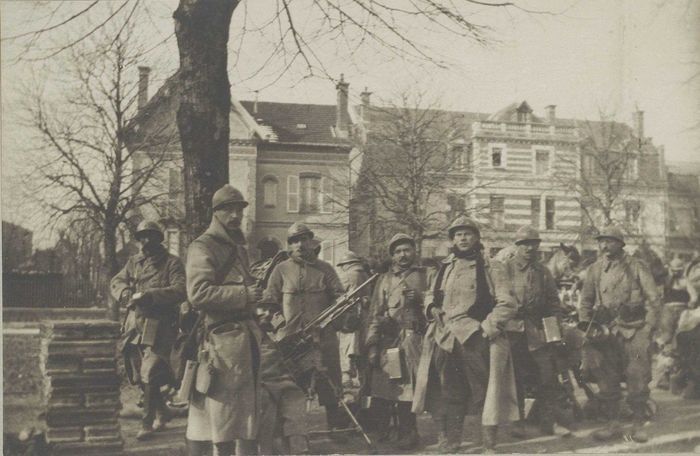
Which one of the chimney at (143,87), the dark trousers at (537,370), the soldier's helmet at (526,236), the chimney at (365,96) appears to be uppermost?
the chimney at (143,87)

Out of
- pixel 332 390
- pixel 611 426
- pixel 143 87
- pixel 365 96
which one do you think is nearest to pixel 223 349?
pixel 332 390

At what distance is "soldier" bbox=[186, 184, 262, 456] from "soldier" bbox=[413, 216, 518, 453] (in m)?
1.68

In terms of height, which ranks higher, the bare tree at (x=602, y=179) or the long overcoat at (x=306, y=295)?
the bare tree at (x=602, y=179)

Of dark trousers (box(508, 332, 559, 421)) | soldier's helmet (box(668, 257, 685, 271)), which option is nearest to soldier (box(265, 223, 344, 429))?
dark trousers (box(508, 332, 559, 421))

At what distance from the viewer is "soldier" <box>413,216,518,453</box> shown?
18.5ft

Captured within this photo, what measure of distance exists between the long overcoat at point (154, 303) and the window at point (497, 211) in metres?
3.51

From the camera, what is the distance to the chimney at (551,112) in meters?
7.64

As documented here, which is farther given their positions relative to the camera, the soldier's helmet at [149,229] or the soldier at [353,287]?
the soldier at [353,287]

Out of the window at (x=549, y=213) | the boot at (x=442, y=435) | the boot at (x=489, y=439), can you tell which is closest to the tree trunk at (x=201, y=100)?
the boot at (x=442, y=435)

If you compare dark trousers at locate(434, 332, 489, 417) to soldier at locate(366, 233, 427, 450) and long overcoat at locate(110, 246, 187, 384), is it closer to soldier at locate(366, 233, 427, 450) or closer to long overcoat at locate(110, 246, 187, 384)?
soldier at locate(366, 233, 427, 450)

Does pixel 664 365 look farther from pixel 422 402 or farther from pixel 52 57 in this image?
pixel 52 57

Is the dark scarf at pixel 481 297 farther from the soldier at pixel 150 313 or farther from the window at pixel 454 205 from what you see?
the window at pixel 454 205

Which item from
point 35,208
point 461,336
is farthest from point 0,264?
point 461,336

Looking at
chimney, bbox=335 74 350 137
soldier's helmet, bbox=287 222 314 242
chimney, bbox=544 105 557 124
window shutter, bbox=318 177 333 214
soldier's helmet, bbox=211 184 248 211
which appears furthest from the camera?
window shutter, bbox=318 177 333 214
